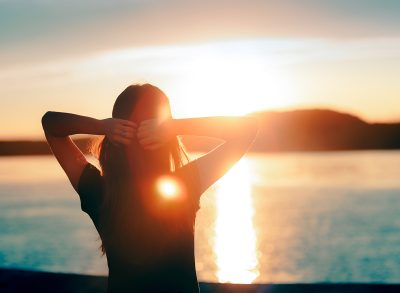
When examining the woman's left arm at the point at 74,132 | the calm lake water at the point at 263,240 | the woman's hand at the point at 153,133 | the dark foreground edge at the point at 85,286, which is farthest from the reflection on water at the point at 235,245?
the woman's hand at the point at 153,133

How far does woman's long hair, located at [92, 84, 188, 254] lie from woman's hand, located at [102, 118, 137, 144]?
0.04 metres

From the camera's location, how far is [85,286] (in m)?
6.33

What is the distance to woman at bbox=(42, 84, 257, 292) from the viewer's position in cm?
202

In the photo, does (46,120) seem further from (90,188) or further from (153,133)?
(153,133)

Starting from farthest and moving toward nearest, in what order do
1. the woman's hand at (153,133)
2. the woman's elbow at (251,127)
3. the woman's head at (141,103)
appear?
the woman's elbow at (251,127) < the woman's head at (141,103) < the woman's hand at (153,133)

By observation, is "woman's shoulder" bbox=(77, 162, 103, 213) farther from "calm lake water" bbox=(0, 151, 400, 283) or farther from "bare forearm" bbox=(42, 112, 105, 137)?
"calm lake water" bbox=(0, 151, 400, 283)

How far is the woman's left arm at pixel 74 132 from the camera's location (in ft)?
6.54

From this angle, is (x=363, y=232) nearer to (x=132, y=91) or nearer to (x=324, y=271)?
(x=324, y=271)

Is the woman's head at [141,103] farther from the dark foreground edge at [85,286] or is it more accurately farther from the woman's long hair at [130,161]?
the dark foreground edge at [85,286]

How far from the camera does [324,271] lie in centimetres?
2373

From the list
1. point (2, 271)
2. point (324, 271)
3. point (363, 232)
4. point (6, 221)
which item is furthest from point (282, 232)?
point (2, 271)

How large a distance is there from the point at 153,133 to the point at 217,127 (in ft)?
0.91

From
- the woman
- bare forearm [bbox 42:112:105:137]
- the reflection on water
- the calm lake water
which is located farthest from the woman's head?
the reflection on water

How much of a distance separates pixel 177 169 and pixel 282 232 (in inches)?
1299
